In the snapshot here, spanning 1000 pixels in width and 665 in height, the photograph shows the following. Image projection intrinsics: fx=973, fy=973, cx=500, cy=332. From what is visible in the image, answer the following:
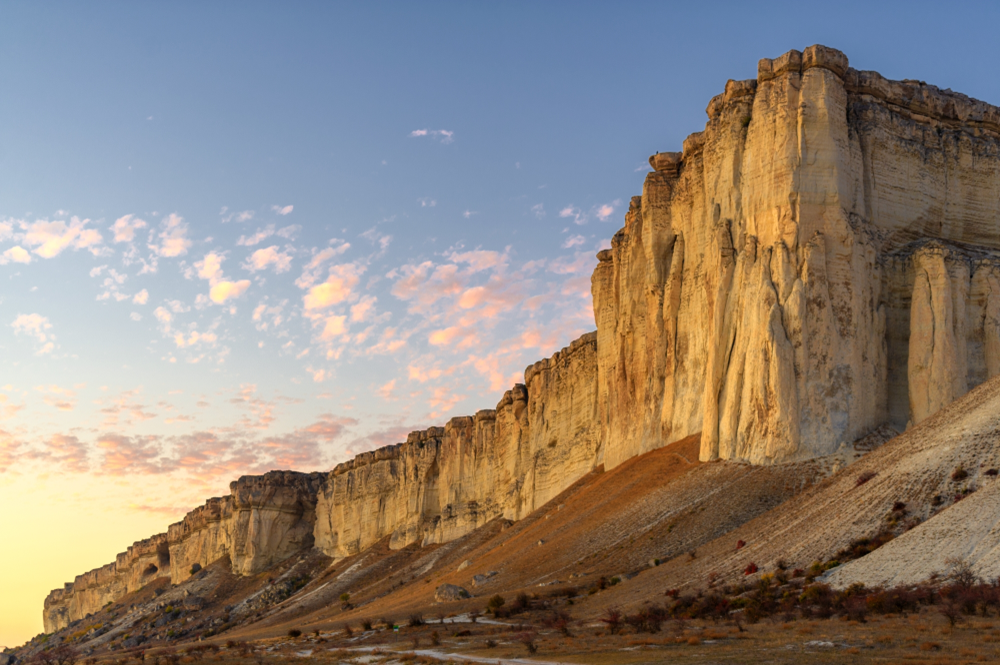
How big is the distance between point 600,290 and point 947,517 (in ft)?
132

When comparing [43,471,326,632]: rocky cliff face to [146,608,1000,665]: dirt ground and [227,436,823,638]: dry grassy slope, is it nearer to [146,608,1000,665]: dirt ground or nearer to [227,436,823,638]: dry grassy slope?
[227,436,823,638]: dry grassy slope

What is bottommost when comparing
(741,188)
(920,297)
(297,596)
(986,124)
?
(297,596)

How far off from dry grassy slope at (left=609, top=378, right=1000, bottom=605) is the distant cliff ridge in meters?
5.98

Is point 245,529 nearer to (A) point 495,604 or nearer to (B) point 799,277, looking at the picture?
(A) point 495,604

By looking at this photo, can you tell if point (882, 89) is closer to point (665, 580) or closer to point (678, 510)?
point (678, 510)

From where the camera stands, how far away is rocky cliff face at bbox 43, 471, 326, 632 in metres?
92.3

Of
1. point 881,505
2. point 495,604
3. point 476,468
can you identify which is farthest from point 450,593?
point 476,468

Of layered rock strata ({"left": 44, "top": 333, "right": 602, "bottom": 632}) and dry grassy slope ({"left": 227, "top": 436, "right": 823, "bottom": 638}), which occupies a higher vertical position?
layered rock strata ({"left": 44, "top": 333, "right": 602, "bottom": 632})

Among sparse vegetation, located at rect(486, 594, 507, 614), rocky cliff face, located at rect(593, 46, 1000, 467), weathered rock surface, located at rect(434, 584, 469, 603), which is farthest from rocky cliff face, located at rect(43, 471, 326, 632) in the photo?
sparse vegetation, located at rect(486, 594, 507, 614)

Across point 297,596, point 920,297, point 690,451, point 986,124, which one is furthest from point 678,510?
point 297,596

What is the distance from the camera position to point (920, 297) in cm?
4397

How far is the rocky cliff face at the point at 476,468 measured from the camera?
6738 cm

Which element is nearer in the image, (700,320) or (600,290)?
(700,320)

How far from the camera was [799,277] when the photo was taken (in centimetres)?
4362
